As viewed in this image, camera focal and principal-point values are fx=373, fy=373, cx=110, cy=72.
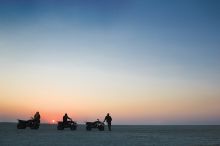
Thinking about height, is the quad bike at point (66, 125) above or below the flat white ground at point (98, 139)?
above

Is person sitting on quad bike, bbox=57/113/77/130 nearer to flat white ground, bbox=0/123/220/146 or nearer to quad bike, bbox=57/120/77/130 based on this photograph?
quad bike, bbox=57/120/77/130

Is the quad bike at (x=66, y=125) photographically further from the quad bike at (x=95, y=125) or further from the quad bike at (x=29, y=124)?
the quad bike at (x=29, y=124)

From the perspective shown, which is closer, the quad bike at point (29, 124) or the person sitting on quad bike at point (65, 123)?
the quad bike at point (29, 124)

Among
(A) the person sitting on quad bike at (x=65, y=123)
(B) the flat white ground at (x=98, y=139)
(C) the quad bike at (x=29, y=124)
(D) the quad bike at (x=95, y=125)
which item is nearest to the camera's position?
(B) the flat white ground at (x=98, y=139)

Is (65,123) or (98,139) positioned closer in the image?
(98,139)

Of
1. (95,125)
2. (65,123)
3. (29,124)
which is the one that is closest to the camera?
(29,124)

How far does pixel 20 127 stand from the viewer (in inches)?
1666

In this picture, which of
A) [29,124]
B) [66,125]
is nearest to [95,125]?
[66,125]

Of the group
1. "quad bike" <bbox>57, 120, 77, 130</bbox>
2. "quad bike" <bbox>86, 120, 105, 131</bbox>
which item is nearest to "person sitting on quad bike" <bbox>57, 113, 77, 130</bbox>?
"quad bike" <bbox>57, 120, 77, 130</bbox>

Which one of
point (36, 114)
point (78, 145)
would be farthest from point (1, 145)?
point (36, 114)

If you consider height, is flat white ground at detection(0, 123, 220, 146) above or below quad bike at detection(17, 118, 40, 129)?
below

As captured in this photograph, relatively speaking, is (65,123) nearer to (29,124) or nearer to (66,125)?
(66,125)

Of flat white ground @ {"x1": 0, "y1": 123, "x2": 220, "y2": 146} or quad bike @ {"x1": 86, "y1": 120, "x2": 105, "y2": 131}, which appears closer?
flat white ground @ {"x1": 0, "y1": 123, "x2": 220, "y2": 146}

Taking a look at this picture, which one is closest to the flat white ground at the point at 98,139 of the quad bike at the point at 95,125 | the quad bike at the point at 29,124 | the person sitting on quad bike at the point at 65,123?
the quad bike at the point at 29,124
